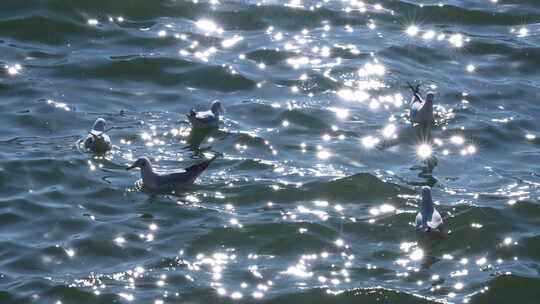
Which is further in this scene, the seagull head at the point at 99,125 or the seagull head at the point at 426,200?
the seagull head at the point at 99,125

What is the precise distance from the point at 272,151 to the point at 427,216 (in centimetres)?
394

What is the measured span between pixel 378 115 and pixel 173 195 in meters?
5.21

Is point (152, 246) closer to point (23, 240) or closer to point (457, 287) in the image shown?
point (23, 240)

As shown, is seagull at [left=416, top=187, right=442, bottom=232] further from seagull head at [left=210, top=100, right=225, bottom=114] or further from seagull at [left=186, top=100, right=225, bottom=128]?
seagull head at [left=210, top=100, right=225, bottom=114]

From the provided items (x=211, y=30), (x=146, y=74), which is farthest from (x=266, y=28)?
(x=146, y=74)

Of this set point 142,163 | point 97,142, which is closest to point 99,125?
point 97,142

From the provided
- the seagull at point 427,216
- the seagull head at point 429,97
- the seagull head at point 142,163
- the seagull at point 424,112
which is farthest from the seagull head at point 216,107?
the seagull at point 427,216

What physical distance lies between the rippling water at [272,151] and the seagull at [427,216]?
26cm

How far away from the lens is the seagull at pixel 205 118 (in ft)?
60.2

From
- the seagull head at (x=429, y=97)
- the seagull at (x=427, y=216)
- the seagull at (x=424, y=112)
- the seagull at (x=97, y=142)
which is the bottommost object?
the seagull at (x=427, y=216)

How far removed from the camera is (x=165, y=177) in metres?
16.4

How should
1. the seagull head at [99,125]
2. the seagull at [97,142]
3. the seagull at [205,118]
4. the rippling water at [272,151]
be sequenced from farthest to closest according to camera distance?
the seagull at [205,118] → the seagull head at [99,125] → the seagull at [97,142] → the rippling water at [272,151]

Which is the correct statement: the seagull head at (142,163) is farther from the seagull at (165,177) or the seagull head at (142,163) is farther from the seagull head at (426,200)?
the seagull head at (426,200)

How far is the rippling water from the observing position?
14.1 m
